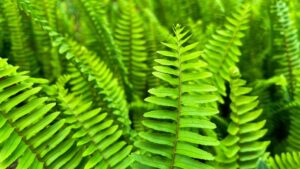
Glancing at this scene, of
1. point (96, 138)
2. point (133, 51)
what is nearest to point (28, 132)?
point (96, 138)

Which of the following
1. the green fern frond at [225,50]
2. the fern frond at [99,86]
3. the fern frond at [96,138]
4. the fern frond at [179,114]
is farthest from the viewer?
the green fern frond at [225,50]

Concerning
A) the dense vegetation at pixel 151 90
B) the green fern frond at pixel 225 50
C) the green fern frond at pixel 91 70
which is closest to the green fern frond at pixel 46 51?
the dense vegetation at pixel 151 90

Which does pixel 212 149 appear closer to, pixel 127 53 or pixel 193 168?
pixel 193 168

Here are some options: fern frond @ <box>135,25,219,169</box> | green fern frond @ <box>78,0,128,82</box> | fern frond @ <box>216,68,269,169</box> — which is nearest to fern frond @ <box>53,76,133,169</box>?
fern frond @ <box>135,25,219,169</box>

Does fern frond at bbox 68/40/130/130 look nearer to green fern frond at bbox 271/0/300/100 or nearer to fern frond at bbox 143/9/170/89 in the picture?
fern frond at bbox 143/9/170/89

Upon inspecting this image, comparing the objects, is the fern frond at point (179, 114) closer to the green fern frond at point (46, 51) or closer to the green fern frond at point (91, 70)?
the green fern frond at point (91, 70)

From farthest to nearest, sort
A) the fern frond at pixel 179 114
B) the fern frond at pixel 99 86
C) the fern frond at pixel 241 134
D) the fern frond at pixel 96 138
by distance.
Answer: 1. the fern frond at pixel 99 86
2. the fern frond at pixel 241 134
3. the fern frond at pixel 96 138
4. the fern frond at pixel 179 114

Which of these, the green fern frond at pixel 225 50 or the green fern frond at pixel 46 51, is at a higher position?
the green fern frond at pixel 225 50

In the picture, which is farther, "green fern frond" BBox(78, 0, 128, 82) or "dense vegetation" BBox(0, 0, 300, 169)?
"green fern frond" BBox(78, 0, 128, 82)
